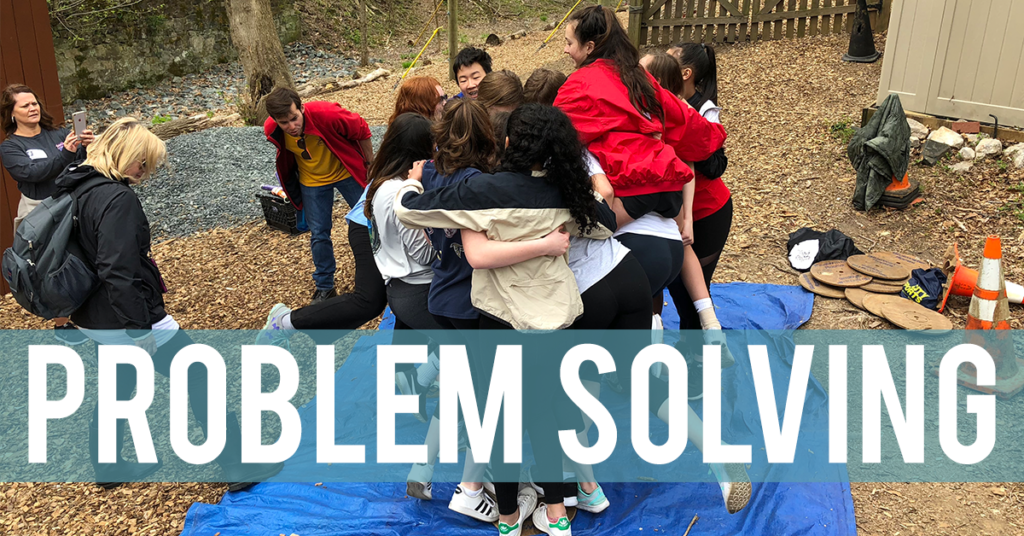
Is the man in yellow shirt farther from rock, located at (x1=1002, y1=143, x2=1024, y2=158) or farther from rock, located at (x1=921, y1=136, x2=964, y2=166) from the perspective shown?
rock, located at (x1=1002, y1=143, x2=1024, y2=158)

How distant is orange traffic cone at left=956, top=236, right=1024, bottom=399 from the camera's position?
149 inches

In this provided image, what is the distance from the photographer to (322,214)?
5.06 m

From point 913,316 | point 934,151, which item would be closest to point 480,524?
point 913,316

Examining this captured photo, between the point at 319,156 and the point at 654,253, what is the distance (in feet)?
9.04

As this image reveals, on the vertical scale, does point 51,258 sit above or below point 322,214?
above

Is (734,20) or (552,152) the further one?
(734,20)

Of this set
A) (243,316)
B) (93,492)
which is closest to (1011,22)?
(243,316)

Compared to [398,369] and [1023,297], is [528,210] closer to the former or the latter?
[398,369]

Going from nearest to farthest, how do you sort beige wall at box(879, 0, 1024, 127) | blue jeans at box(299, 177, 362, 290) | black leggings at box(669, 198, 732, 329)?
1. black leggings at box(669, 198, 732, 329)
2. blue jeans at box(299, 177, 362, 290)
3. beige wall at box(879, 0, 1024, 127)

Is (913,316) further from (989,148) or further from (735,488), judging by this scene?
(989,148)

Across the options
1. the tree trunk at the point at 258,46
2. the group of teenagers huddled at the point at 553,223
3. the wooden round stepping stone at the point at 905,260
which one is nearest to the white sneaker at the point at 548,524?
the group of teenagers huddled at the point at 553,223

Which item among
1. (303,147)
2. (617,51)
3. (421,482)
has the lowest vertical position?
(421,482)

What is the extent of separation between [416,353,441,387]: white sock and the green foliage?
17.1 ft

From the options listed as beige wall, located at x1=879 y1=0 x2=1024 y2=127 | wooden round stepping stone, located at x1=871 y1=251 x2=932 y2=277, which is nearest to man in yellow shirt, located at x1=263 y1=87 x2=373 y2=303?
wooden round stepping stone, located at x1=871 y1=251 x2=932 y2=277
